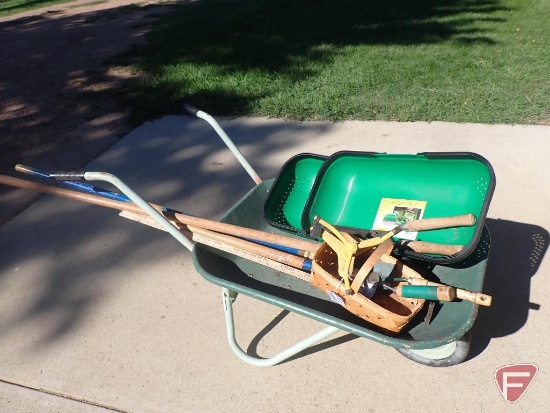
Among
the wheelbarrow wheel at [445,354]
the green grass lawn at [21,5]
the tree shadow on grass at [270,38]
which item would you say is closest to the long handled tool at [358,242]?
the wheelbarrow wheel at [445,354]

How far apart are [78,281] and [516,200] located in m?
2.68

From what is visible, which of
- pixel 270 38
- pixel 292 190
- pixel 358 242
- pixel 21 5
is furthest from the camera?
pixel 21 5

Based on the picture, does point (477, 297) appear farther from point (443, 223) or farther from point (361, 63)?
point (361, 63)

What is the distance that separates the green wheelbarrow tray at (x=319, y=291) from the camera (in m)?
1.76

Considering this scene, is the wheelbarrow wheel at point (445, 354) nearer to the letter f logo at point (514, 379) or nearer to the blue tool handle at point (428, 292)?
the letter f logo at point (514, 379)

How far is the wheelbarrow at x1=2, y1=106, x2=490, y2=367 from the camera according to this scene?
1811 millimetres

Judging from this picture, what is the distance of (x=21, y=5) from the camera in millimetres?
14047

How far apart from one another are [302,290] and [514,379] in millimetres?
961

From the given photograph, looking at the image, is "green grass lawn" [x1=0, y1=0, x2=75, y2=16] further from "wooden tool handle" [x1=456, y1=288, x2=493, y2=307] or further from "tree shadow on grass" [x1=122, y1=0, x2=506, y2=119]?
"wooden tool handle" [x1=456, y1=288, x2=493, y2=307]

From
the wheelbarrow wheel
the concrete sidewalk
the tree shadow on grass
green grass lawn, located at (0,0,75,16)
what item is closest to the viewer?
the wheelbarrow wheel

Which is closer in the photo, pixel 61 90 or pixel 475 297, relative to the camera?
pixel 475 297

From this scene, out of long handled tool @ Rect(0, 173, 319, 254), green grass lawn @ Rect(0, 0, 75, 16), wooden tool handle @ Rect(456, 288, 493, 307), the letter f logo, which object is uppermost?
wooden tool handle @ Rect(456, 288, 493, 307)

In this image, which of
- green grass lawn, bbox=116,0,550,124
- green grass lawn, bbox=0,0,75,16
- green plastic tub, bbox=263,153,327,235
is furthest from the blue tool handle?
green grass lawn, bbox=0,0,75,16

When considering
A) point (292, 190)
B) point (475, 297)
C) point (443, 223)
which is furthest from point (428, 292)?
point (292, 190)
